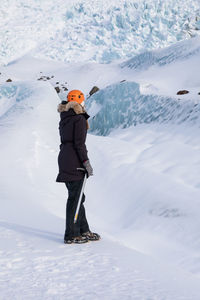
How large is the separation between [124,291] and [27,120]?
769 centimetres

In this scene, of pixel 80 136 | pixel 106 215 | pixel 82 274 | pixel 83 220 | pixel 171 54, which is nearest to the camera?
pixel 82 274

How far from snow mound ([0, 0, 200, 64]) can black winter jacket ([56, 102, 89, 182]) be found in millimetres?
30240

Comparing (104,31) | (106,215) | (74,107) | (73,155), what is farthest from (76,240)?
(104,31)

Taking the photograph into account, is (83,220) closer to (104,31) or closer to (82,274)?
(82,274)

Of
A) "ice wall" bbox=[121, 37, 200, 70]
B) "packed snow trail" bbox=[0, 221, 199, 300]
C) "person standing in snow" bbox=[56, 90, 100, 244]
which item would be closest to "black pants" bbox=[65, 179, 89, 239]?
"person standing in snow" bbox=[56, 90, 100, 244]

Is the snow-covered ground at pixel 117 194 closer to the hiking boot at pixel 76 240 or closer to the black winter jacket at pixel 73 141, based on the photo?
the hiking boot at pixel 76 240

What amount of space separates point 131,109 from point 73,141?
966 cm

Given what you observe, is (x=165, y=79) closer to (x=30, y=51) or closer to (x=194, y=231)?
(x=194, y=231)

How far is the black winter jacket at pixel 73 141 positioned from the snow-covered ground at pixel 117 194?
23.8 inches

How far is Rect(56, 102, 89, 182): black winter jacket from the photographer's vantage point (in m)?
3.04

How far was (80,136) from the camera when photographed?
3037 mm

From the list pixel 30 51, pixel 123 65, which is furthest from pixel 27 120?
pixel 30 51

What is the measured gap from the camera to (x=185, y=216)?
431cm

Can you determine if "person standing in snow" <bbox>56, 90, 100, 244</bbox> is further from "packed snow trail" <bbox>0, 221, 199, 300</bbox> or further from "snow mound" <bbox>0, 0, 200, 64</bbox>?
"snow mound" <bbox>0, 0, 200, 64</bbox>
